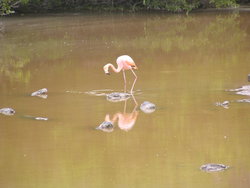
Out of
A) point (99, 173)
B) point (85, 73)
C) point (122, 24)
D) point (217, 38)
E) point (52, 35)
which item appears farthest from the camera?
point (122, 24)

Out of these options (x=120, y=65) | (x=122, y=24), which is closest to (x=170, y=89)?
(x=120, y=65)

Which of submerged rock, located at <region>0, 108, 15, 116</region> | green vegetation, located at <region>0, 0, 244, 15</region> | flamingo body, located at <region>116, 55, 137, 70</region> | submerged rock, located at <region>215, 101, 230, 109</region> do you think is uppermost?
flamingo body, located at <region>116, 55, 137, 70</region>

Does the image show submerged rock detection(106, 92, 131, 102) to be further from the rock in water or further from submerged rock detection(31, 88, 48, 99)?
submerged rock detection(31, 88, 48, 99)

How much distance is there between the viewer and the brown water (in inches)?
290

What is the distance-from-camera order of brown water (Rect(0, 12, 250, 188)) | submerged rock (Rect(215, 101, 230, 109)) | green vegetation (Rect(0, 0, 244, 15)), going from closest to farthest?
brown water (Rect(0, 12, 250, 188)) < submerged rock (Rect(215, 101, 230, 109)) < green vegetation (Rect(0, 0, 244, 15))

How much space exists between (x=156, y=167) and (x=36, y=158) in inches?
62.9

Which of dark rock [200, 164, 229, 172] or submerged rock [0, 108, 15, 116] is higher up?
dark rock [200, 164, 229, 172]

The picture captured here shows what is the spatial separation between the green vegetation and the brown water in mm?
7824

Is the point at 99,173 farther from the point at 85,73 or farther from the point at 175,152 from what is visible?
the point at 85,73

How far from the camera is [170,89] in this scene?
11.3 meters

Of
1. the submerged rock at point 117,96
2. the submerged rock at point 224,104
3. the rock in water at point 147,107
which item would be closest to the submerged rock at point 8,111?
the submerged rock at point 117,96

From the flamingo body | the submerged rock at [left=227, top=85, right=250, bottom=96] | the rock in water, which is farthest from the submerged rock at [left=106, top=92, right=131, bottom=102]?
the submerged rock at [left=227, top=85, right=250, bottom=96]

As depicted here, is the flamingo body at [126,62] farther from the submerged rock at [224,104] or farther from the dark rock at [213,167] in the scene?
the dark rock at [213,167]

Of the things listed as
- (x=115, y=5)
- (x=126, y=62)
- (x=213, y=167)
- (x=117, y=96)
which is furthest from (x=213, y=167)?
(x=115, y=5)
